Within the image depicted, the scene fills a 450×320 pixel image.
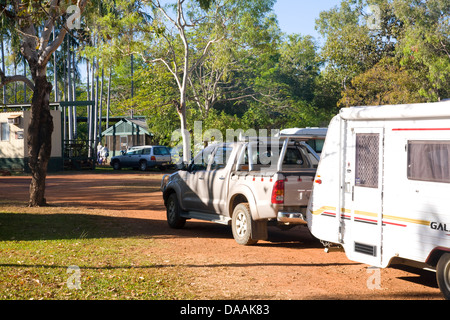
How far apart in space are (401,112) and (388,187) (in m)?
0.93

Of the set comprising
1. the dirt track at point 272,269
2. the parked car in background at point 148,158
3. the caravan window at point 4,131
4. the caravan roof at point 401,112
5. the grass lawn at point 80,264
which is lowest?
the dirt track at point 272,269

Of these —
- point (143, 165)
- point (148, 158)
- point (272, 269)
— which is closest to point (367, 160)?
point (272, 269)

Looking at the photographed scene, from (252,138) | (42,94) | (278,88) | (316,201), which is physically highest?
(278,88)

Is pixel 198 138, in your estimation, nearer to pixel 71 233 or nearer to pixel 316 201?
pixel 71 233

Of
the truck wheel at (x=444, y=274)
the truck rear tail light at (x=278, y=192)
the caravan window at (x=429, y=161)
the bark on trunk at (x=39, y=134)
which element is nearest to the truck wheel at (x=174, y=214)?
the truck rear tail light at (x=278, y=192)

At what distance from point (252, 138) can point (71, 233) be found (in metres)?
4.00

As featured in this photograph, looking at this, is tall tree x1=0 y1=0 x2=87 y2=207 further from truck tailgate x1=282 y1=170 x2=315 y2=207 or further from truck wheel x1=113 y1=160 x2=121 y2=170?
truck wheel x1=113 y1=160 x2=121 y2=170

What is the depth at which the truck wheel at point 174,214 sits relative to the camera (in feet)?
41.8

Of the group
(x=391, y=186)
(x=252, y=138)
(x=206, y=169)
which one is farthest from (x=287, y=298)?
(x=206, y=169)

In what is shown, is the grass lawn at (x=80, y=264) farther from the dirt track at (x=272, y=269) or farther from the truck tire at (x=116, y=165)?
the truck tire at (x=116, y=165)

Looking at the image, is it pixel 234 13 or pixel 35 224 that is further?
pixel 234 13

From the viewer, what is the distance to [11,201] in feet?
58.9

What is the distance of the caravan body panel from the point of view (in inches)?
271

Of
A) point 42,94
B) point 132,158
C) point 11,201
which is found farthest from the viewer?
point 132,158
